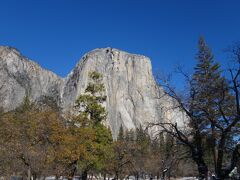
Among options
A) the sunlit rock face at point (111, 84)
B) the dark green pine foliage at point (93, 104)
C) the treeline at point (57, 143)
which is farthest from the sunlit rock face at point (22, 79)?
the treeline at point (57, 143)

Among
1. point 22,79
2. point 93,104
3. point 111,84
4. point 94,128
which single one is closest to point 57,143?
point 94,128

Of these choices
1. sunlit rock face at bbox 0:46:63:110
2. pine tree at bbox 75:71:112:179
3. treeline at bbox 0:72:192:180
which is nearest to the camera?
treeline at bbox 0:72:192:180

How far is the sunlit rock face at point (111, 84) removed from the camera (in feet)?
531

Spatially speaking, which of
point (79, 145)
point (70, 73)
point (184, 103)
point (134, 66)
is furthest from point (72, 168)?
point (70, 73)

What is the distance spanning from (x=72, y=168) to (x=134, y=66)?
149206 millimetres

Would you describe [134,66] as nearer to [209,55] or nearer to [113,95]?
[113,95]

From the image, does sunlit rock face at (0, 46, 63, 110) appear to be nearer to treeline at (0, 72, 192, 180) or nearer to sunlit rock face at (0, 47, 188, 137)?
sunlit rock face at (0, 47, 188, 137)

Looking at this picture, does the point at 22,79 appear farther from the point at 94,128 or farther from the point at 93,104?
the point at 94,128

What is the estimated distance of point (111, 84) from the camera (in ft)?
557

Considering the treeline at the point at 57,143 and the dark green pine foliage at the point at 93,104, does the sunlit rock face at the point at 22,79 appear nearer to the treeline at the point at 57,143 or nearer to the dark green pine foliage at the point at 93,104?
the dark green pine foliage at the point at 93,104

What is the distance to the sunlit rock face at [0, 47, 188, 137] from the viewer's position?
162 metres

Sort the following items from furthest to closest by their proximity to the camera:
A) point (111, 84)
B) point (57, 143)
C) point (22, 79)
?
point (22, 79)
point (111, 84)
point (57, 143)

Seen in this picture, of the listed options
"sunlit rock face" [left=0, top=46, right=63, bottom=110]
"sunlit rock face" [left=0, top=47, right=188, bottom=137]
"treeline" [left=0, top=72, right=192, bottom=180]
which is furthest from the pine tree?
"sunlit rock face" [left=0, top=46, right=63, bottom=110]

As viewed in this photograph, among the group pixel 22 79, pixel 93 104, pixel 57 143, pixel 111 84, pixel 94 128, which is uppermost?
pixel 22 79
